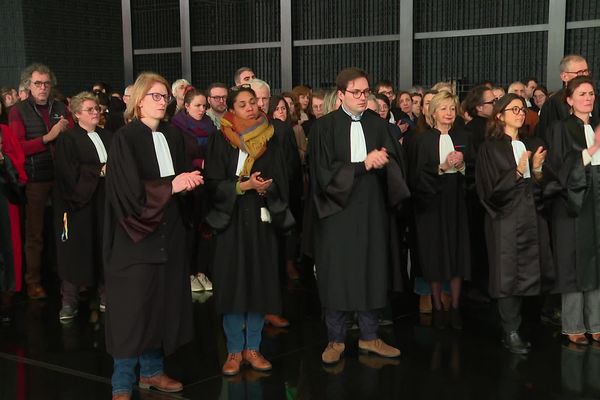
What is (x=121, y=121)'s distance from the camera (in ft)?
27.6

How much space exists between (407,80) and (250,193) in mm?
5257

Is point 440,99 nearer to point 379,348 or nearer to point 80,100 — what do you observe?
point 379,348

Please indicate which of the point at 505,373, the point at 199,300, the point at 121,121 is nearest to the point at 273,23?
the point at 121,121

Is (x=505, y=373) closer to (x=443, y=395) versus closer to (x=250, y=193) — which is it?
(x=443, y=395)

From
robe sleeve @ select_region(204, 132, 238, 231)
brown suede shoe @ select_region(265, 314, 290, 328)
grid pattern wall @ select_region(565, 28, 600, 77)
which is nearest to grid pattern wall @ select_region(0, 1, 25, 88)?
brown suede shoe @ select_region(265, 314, 290, 328)

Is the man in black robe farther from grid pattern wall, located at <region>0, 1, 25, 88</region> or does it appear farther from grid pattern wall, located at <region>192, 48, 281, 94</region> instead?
grid pattern wall, located at <region>0, 1, 25, 88</region>

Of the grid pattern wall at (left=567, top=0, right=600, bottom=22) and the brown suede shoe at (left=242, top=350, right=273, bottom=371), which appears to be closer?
the brown suede shoe at (left=242, top=350, right=273, bottom=371)

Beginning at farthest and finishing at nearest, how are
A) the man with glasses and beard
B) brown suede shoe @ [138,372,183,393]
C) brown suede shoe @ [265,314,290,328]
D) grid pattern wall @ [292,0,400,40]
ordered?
Answer: grid pattern wall @ [292,0,400,40]
the man with glasses and beard
brown suede shoe @ [265,314,290,328]
brown suede shoe @ [138,372,183,393]

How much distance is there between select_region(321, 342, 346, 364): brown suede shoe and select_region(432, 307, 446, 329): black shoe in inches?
42.4

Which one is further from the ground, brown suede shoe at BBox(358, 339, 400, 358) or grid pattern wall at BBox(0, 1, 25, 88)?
grid pattern wall at BBox(0, 1, 25, 88)

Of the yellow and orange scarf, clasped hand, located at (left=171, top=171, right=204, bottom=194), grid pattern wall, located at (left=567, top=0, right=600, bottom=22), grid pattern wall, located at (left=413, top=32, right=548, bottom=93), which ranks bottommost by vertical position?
clasped hand, located at (left=171, top=171, right=204, bottom=194)

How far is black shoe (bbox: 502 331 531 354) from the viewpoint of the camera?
222 inches

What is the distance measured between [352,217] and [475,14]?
5.16 metres

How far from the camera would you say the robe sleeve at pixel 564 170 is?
18.2ft
